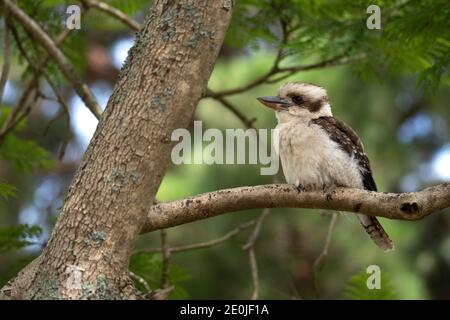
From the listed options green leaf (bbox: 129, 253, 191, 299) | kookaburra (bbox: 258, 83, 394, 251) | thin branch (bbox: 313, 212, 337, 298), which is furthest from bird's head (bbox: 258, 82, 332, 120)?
green leaf (bbox: 129, 253, 191, 299)

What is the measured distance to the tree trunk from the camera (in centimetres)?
317

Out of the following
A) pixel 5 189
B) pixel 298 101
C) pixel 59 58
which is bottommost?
pixel 5 189

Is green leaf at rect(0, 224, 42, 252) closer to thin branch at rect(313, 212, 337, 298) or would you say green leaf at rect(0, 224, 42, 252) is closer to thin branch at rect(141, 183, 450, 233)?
thin branch at rect(141, 183, 450, 233)

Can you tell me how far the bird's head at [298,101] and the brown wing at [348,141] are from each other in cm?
15

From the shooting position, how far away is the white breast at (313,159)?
4387mm

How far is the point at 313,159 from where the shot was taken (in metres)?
4.47

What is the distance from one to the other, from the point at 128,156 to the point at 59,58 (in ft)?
5.78

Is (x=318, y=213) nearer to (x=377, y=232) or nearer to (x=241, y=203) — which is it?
(x=377, y=232)

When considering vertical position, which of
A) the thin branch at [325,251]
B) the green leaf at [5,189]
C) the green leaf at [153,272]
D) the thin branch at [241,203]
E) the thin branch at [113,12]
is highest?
the thin branch at [113,12]

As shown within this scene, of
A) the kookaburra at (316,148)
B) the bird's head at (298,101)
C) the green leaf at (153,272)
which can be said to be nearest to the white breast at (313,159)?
the kookaburra at (316,148)

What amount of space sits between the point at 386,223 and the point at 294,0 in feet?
11.4

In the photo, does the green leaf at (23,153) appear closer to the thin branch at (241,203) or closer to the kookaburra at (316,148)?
the kookaburra at (316,148)

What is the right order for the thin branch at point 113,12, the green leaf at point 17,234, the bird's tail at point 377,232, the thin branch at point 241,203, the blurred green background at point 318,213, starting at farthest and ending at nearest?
the blurred green background at point 318,213, the thin branch at point 113,12, the bird's tail at point 377,232, the green leaf at point 17,234, the thin branch at point 241,203

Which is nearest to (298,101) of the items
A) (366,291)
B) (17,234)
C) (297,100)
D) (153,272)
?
(297,100)
